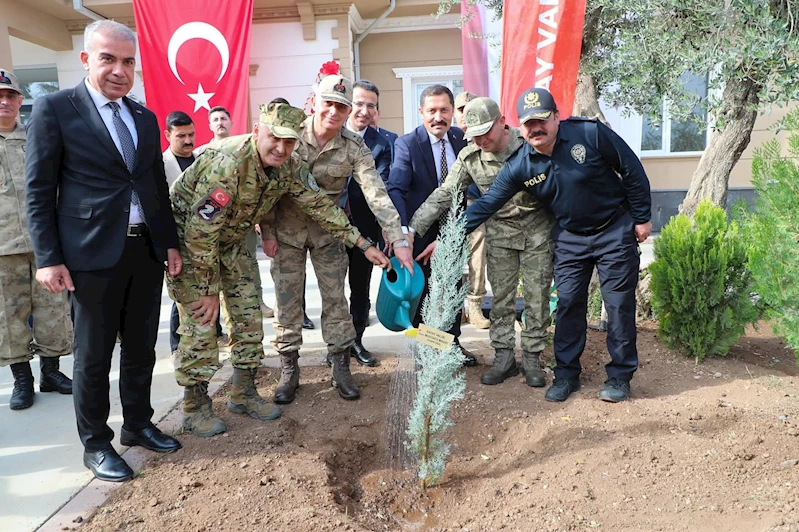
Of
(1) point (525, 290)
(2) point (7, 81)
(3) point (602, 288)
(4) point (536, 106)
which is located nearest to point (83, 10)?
(2) point (7, 81)

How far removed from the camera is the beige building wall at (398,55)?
10180 millimetres

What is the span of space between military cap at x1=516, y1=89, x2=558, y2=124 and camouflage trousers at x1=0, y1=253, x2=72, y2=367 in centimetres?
332

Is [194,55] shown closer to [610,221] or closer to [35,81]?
[610,221]

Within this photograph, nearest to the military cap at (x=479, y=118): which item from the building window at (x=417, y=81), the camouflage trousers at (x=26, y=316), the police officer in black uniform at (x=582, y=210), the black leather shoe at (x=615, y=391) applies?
the police officer in black uniform at (x=582, y=210)

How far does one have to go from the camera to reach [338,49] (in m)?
9.17

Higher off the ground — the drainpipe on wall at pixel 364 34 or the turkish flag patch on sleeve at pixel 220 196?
the drainpipe on wall at pixel 364 34

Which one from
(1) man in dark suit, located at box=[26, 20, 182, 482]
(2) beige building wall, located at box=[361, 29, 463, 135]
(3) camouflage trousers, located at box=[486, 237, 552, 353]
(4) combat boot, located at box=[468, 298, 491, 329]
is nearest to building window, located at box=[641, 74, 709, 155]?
(2) beige building wall, located at box=[361, 29, 463, 135]

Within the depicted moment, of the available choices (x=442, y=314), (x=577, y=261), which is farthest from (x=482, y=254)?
(x=442, y=314)

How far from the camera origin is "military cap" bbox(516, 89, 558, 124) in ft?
10.8

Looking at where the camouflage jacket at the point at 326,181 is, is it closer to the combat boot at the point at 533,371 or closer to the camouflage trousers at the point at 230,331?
the camouflage trousers at the point at 230,331

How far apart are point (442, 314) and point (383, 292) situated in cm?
71

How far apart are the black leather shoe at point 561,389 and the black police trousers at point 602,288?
0.04 meters

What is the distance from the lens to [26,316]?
152 inches

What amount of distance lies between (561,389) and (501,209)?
124 centimetres
